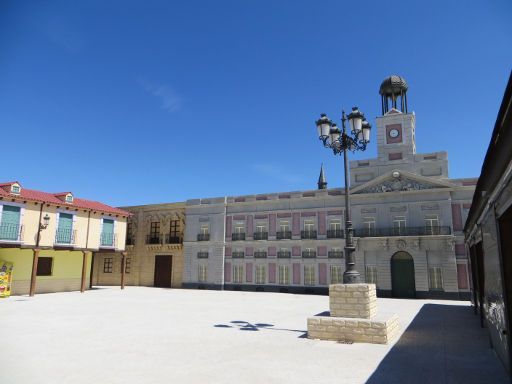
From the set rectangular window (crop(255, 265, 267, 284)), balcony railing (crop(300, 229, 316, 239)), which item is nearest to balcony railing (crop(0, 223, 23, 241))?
rectangular window (crop(255, 265, 267, 284))

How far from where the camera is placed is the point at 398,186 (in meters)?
28.9

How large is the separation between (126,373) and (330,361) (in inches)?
169

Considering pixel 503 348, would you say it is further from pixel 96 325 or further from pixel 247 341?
pixel 96 325

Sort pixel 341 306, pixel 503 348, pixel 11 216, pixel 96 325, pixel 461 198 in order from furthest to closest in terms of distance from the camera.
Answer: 1. pixel 461 198
2. pixel 11 216
3. pixel 96 325
4. pixel 341 306
5. pixel 503 348

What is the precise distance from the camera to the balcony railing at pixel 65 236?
86.3ft

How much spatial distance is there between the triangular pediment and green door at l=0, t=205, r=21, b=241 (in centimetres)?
2363

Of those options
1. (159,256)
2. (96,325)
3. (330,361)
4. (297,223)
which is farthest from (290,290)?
(330,361)

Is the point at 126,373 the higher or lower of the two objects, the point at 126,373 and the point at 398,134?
the lower

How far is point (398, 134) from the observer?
1228 inches

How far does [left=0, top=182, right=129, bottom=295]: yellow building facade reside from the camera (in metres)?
23.7

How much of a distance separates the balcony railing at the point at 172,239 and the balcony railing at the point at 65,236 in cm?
1129

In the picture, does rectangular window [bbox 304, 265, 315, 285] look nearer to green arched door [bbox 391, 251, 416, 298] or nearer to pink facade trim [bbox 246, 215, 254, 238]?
pink facade trim [bbox 246, 215, 254, 238]

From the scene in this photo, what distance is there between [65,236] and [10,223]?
4025mm

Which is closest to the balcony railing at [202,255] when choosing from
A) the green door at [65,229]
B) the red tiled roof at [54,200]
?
the red tiled roof at [54,200]
